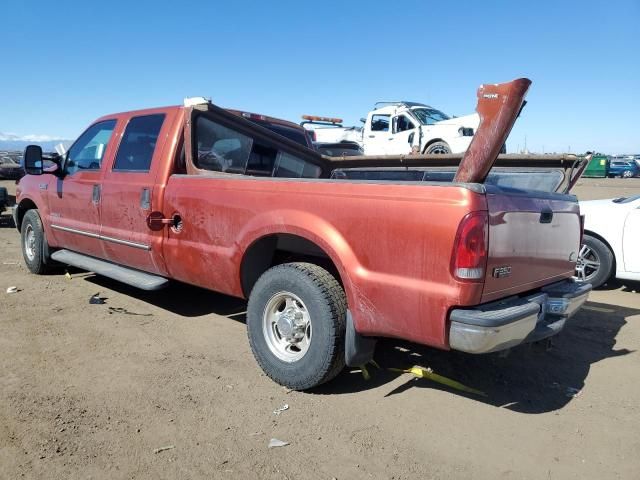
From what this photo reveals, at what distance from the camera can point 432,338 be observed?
8.87 feet

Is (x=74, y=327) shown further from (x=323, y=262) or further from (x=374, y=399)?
(x=374, y=399)

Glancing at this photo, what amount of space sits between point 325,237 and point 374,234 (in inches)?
13.6

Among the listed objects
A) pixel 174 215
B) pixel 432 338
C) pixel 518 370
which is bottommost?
pixel 518 370

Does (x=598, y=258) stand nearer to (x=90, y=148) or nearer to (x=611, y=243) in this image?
(x=611, y=243)

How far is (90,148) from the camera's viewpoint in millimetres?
5426

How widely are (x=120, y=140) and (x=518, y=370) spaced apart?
13.5 feet

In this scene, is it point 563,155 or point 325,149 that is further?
point 325,149

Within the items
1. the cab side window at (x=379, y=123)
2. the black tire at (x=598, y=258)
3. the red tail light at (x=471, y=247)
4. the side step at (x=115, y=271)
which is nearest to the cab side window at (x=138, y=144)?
the side step at (x=115, y=271)

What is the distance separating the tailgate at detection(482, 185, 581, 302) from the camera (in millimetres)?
2686

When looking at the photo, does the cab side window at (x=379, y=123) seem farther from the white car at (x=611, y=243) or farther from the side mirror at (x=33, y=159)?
the side mirror at (x=33, y=159)

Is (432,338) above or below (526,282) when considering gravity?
below

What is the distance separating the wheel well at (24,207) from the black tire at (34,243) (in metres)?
0.10

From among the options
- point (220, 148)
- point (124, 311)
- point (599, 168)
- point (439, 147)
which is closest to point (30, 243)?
point (124, 311)

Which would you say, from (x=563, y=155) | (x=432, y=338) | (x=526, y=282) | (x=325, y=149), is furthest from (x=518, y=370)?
(x=325, y=149)
